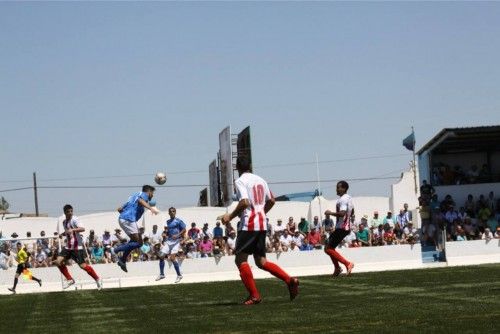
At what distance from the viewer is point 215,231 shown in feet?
123

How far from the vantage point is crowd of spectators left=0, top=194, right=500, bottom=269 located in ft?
117

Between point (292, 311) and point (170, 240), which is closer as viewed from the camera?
point (292, 311)

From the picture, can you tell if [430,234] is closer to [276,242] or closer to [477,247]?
[477,247]

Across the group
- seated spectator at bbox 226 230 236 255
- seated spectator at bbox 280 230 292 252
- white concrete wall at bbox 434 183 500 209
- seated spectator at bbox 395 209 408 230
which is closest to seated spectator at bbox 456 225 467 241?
seated spectator at bbox 395 209 408 230

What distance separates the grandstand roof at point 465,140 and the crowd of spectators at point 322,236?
2.30 m

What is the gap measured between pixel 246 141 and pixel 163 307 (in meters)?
39.1

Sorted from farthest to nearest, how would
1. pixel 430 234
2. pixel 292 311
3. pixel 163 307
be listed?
pixel 430 234
pixel 163 307
pixel 292 311

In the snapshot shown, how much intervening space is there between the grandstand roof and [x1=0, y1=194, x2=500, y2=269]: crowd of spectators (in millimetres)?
2298

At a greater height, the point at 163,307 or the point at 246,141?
the point at 246,141

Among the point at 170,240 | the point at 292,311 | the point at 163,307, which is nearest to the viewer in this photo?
the point at 292,311

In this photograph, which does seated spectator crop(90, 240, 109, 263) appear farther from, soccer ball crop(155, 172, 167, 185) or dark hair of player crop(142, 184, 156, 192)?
dark hair of player crop(142, 184, 156, 192)

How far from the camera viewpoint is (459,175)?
41906 mm

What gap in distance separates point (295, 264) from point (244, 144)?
19361 mm

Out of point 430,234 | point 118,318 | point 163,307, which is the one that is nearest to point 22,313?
point 163,307
